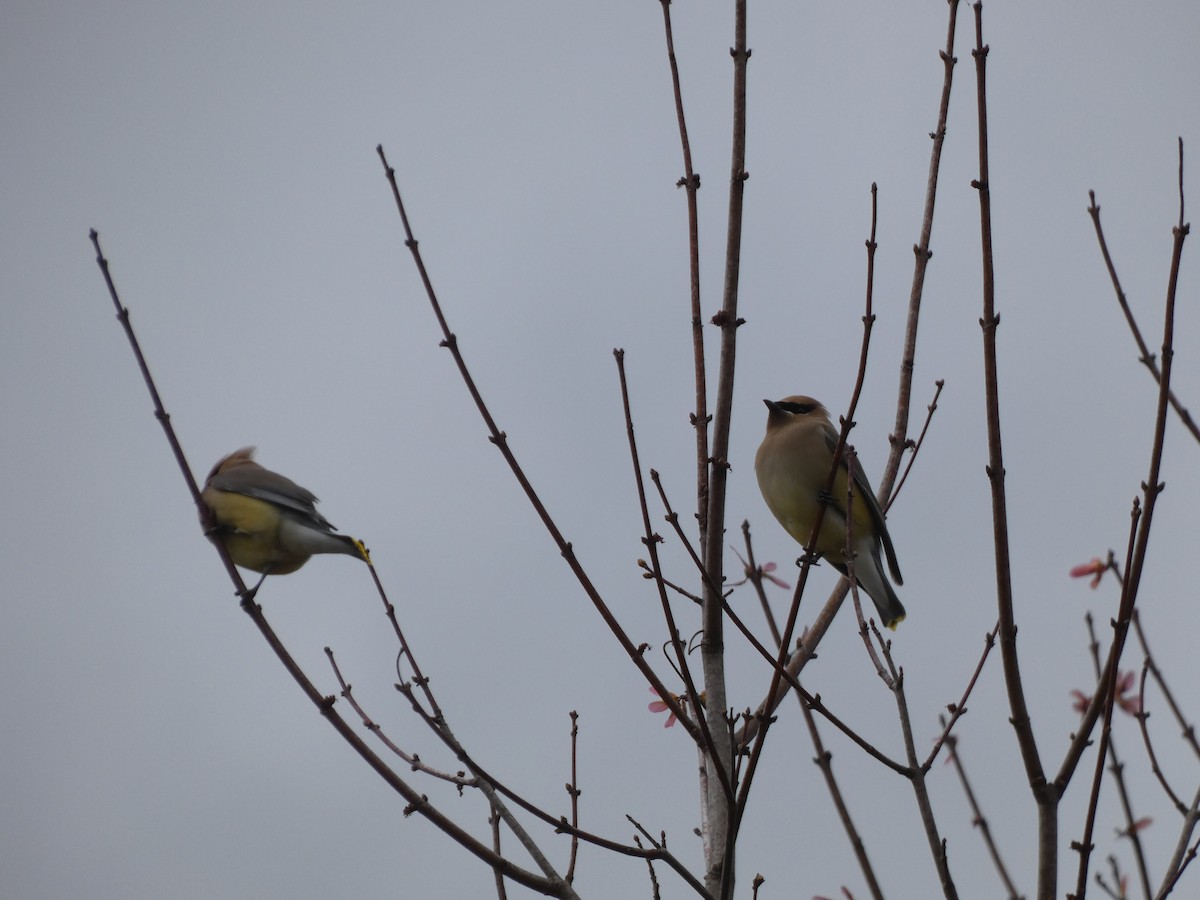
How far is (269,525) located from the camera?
5055 mm

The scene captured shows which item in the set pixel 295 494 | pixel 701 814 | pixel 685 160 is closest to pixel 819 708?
pixel 701 814

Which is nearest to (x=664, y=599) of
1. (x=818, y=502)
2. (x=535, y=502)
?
(x=535, y=502)

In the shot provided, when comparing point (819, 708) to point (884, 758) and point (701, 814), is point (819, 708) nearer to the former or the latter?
point (884, 758)

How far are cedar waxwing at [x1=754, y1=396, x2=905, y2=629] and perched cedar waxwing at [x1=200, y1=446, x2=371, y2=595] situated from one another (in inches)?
72.2

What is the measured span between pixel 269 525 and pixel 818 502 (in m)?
2.31

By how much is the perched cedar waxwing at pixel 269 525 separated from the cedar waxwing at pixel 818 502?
6.02 ft

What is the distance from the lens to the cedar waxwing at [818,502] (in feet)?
16.8

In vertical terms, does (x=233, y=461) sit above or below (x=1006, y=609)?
above

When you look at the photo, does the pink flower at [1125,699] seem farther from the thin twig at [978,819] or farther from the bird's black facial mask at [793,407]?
the bird's black facial mask at [793,407]

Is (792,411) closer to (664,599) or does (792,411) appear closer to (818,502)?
(818,502)

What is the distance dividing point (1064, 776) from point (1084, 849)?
0.68 feet

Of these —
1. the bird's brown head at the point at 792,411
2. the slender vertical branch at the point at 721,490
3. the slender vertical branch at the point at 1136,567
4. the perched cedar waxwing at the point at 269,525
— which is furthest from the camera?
the bird's brown head at the point at 792,411

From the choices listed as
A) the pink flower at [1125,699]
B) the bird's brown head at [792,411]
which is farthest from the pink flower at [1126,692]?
the bird's brown head at [792,411]

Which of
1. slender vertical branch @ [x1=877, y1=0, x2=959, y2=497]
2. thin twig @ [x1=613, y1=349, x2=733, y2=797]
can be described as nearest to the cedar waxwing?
slender vertical branch @ [x1=877, y1=0, x2=959, y2=497]
